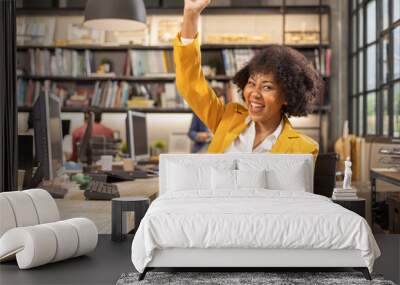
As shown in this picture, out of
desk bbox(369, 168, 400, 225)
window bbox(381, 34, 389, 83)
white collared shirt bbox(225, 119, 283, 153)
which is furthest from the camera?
window bbox(381, 34, 389, 83)

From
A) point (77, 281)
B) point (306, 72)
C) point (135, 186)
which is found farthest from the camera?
point (135, 186)

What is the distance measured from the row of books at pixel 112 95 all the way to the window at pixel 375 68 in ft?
7.00

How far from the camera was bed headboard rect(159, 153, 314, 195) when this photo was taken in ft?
12.3

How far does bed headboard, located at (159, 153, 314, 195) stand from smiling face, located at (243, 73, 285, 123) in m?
0.25

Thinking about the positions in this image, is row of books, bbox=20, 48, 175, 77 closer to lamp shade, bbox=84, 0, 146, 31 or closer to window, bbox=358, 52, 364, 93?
lamp shade, bbox=84, 0, 146, 31

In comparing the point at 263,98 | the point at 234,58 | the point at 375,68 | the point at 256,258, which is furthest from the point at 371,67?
the point at 256,258

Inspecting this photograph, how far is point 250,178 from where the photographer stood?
365cm

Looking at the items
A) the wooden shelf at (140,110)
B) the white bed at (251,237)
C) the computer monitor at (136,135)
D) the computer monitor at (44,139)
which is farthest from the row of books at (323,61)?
the white bed at (251,237)

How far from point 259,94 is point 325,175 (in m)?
0.90

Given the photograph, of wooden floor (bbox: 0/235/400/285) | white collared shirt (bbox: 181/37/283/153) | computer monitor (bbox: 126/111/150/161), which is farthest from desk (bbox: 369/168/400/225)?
computer monitor (bbox: 126/111/150/161)

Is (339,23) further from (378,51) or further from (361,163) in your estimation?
(361,163)

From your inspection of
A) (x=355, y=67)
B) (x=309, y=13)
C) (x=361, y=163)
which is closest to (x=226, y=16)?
(x=309, y=13)

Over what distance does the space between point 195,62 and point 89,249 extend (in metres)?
1.16

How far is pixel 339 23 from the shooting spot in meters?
8.14
